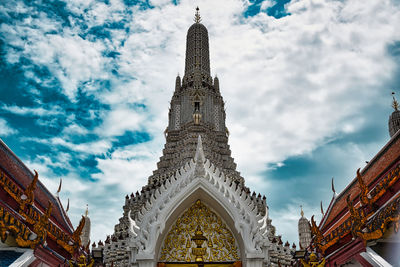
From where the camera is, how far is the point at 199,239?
31.5 feet

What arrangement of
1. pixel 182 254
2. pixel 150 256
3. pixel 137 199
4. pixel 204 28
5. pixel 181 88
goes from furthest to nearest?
1. pixel 204 28
2. pixel 181 88
3. pixel 137 199
4. pixel 182 254
5. pixel 150 256

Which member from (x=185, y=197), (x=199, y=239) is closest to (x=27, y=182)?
(x=185, y=197)

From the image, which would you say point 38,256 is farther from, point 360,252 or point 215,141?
point 215,141

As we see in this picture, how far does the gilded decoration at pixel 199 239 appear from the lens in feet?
31.5

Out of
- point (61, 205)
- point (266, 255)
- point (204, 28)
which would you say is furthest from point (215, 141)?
point (266, 255)

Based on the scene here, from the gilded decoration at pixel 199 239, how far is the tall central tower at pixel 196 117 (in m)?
22.2

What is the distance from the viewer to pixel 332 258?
9.01 meters

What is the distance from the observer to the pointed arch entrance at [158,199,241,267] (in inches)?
376

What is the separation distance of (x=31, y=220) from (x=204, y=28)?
4603 centimetres

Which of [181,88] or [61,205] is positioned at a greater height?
[181,88]

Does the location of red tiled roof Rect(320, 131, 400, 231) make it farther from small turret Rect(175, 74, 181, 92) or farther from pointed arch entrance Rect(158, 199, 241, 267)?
small turret Rect(175, 74, 181, 92)

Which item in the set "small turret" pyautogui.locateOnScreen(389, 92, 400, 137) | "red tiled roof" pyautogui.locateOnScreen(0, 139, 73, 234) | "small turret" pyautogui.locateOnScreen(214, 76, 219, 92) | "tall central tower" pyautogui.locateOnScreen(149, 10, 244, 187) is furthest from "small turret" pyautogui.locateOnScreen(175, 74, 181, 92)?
"red tiled roof" pyautogui.locateOnScreen(0, 139, 73, 234)

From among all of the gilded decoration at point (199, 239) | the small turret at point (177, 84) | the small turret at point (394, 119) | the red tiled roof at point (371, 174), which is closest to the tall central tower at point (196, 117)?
the small turret at point (177, 84)

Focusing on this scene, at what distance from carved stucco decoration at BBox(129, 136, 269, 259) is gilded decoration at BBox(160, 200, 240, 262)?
23.4 inches
